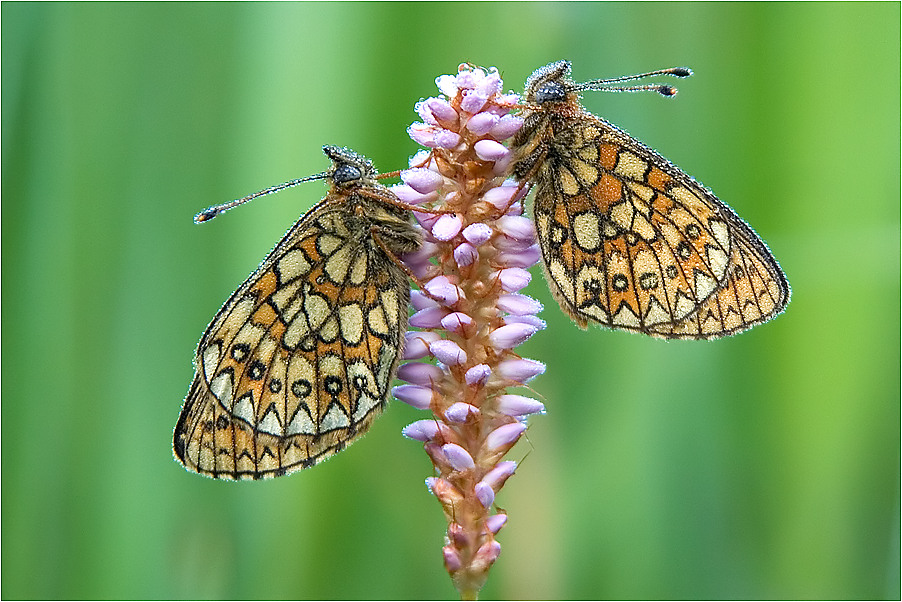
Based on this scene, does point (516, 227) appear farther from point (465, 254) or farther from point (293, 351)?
point (293, 351)

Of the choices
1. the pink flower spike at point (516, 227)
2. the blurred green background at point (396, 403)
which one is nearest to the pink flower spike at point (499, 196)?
the pink flower spike at point (516, 227)

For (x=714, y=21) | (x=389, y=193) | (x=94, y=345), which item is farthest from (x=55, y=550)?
(x=714, y=21)

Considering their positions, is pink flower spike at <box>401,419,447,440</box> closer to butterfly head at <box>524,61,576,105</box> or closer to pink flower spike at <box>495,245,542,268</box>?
pink flower spike at <box>495,245,542,268</box>

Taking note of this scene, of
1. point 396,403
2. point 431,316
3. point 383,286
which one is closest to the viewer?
point 431,316

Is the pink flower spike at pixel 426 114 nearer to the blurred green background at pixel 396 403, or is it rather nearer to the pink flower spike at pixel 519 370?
the pink flower spike at pixel 519 370

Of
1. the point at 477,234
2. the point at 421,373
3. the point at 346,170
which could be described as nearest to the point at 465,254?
the point at 477,234

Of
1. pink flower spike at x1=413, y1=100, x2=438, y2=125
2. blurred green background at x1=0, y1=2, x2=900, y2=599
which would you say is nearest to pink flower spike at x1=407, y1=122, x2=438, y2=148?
pink flower spike at x1=413, y1=100, x2=438, y2=125
